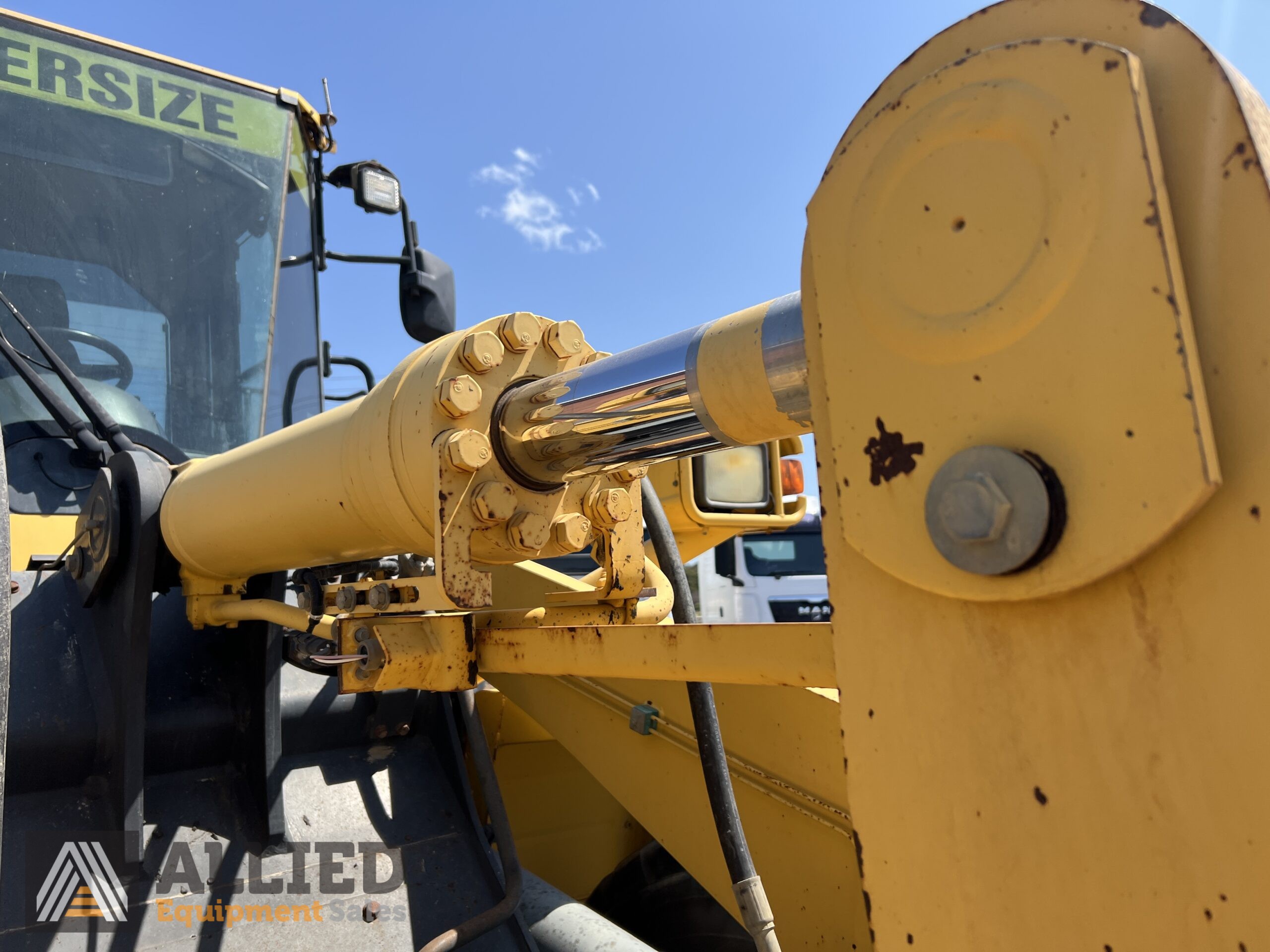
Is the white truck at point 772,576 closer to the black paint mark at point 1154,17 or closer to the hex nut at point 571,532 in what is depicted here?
the hex nut at point 571,532

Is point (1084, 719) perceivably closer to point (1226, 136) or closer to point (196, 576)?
point (1226, 136)

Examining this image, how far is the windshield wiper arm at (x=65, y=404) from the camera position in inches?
82.8

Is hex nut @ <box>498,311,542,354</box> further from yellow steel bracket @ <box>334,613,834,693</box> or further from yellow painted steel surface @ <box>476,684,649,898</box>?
yellow painted steel surface @ <box>476,684,649,898</box>

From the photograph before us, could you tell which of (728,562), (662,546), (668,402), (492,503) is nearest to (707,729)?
(662,546)

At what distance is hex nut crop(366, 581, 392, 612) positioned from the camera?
1.41 m

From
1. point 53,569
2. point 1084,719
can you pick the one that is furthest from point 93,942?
point 1084,719

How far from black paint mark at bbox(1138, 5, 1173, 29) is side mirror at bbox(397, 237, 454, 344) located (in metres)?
1.98

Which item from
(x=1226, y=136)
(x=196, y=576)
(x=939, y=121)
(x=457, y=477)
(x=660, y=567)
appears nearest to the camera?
(x=1226, y=136)

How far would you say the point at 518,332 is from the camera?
134 centimetres

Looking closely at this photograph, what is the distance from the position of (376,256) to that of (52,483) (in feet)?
3.37

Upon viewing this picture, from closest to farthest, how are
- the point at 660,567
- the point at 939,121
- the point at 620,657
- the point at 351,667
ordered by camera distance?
the point at 939,121, the point at 620,657, the point at 351,667, the point at 660,567

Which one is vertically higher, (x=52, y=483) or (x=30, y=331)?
(x=30, y=331)

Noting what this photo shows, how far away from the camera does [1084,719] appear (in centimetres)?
55

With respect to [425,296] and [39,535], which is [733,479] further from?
[39,535]
